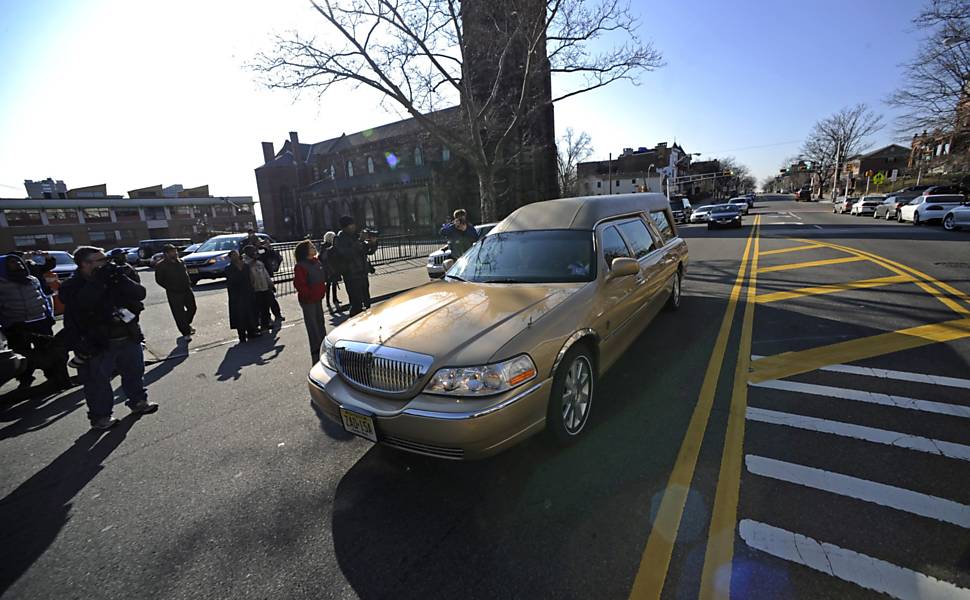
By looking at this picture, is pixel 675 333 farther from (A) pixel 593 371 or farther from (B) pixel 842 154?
(B) pixel 842 154

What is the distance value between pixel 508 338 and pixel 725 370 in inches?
117

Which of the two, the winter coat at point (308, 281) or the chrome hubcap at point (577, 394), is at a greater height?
the winter coat at point (308, 281)

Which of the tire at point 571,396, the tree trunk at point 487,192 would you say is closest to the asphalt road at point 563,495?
the tire at point 571,396

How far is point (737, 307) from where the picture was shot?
22.5 feet

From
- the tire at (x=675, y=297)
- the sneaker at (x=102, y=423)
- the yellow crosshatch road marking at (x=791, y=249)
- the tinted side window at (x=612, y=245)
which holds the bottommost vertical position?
the sneaker at (x=102, y=423)

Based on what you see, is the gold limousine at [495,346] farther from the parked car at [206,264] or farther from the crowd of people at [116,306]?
the parked car at [206,264]

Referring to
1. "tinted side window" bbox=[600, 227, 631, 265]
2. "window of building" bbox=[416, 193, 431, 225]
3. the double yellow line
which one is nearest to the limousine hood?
"tinted side window" bbox=[600, 227, 631, 265]

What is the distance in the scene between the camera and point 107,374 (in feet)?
13.4

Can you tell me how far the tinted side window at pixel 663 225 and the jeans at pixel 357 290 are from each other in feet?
16.2

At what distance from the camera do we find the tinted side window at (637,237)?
16.0 ft

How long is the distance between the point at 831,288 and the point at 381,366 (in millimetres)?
8840

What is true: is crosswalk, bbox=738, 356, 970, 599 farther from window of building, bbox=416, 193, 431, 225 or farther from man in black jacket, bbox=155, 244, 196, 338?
window of building, bbox=416, 193, 431, 225

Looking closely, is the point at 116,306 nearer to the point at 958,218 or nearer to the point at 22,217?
the point at 958,218

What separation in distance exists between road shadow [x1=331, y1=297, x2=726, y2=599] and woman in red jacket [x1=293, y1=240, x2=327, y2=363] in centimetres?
271
